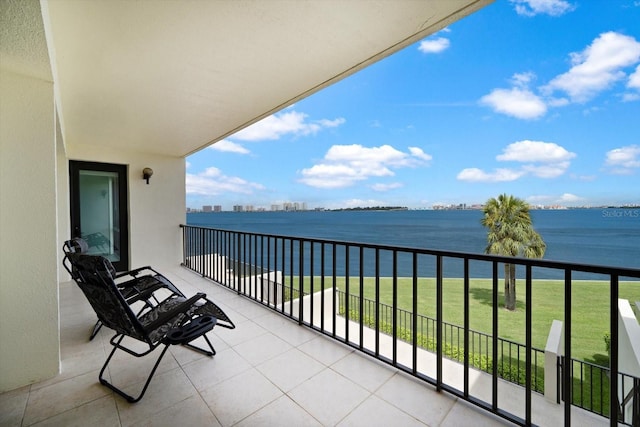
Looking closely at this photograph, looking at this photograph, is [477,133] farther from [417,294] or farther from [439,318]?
[439,318]

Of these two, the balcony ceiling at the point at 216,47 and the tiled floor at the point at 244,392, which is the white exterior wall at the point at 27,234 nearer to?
the tiled floor at the point at 244,392

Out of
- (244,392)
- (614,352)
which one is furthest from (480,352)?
(244,392)

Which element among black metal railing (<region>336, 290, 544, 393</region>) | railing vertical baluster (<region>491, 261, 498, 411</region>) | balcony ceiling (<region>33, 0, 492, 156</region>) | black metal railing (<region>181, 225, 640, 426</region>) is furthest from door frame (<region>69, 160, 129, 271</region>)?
railing vertical baluster (<region>491, 261, 498, 411</region>)

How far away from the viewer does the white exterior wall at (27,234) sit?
69.0 inches

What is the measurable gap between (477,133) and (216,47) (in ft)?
146

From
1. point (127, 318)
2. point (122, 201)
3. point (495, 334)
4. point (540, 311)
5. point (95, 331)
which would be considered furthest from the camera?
point (540, 311)

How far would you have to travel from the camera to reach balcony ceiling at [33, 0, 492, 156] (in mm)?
1565

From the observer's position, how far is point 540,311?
15312mm

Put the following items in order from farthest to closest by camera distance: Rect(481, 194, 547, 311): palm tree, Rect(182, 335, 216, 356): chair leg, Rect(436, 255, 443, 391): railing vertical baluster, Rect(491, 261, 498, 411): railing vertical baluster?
Rect(481, 194, 547, 311): palm tree → Rect(182, 335, 216, 356): chair leg → Rect(436, 255, 443, 391): railing vertical baluster → Rect(491, 261, 498, 411): railing vertical baluster

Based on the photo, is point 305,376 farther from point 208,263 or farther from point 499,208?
point 499,208

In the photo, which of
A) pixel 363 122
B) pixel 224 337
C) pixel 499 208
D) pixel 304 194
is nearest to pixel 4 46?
pixel 224 337

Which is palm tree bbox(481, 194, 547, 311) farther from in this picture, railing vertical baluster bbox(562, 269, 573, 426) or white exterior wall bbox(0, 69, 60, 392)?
white exterior wall bbox(0, 69, 60, 392)

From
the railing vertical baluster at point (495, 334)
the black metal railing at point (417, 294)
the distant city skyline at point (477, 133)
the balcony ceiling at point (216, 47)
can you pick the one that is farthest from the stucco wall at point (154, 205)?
the distant city skyline at point (477, 133)

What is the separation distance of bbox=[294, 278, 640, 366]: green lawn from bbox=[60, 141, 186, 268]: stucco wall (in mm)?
8155
